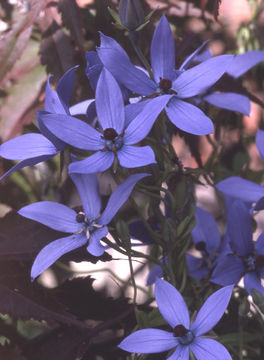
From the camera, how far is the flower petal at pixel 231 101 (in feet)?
2.08

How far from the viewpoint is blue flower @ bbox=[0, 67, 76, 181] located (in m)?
0.45

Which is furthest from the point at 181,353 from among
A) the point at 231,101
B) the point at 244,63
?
the point at 244,63

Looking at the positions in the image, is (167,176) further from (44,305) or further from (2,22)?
(2,22)

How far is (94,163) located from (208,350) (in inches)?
7.8

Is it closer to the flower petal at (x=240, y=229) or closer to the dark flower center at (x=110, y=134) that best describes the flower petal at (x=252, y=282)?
the flower petal at (x=240, y=229)

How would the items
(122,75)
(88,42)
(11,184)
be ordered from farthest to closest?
(11,184)
(88,42)
(122,75)

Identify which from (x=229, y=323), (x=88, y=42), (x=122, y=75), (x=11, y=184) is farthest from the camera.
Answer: (x=11, y=184)

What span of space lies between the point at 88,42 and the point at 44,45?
13cm

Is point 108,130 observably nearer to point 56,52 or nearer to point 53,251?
point 53,251

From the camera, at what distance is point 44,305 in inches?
19.9

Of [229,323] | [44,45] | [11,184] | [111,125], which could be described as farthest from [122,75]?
[11,184]

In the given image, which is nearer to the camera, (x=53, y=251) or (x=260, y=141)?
(x=53, y=251)

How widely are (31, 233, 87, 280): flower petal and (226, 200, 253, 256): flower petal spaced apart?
6.7 inches

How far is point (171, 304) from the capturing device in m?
0.46
